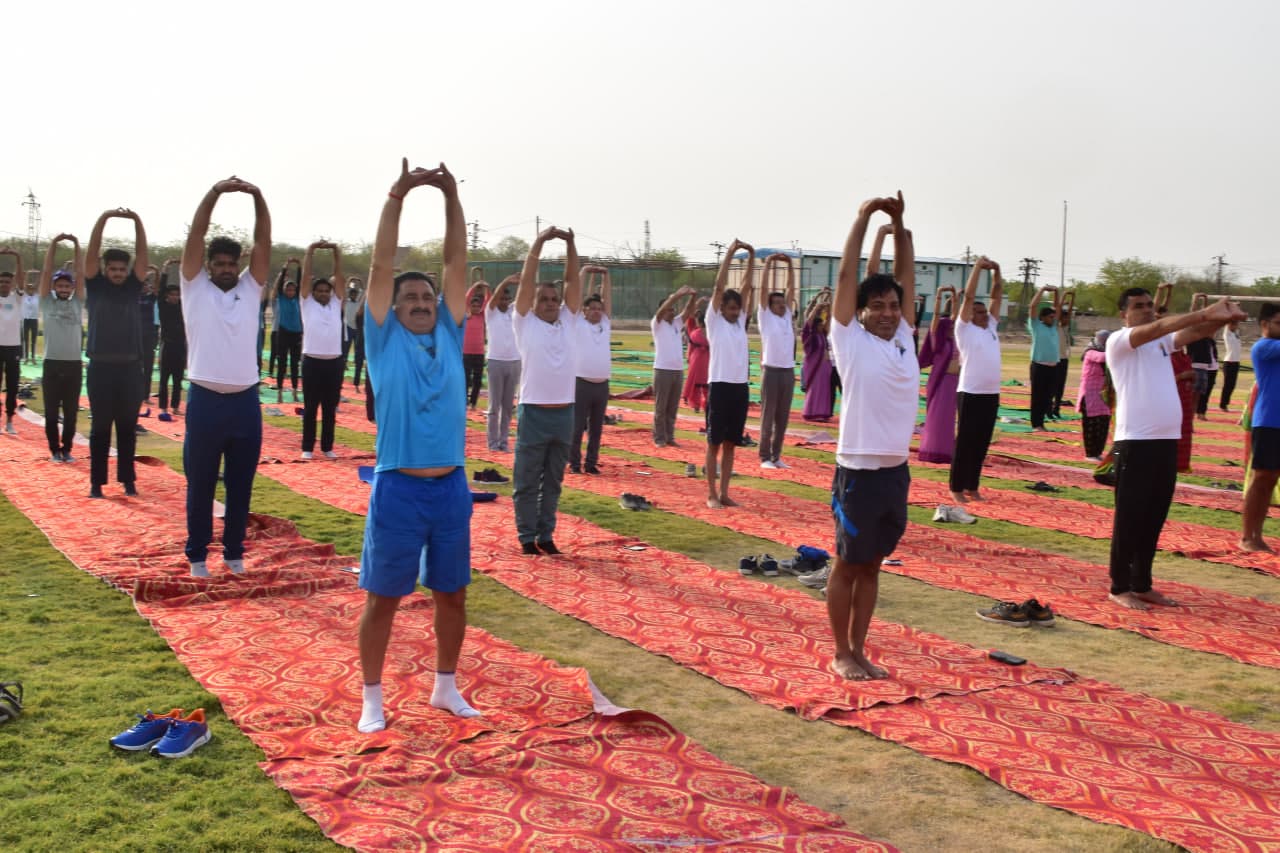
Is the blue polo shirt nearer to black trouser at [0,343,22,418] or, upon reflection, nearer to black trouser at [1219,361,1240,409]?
black trouser at [0,343,22,418]

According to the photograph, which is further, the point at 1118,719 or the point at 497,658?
the point at 497,658

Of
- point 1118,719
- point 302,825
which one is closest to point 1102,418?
point 1118,719

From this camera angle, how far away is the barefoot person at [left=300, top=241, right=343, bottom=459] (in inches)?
488

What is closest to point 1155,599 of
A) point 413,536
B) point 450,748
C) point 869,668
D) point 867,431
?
point 869,668

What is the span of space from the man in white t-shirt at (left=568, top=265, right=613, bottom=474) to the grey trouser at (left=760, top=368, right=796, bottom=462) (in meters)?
1.95

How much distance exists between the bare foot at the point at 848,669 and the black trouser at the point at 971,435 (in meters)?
5.81

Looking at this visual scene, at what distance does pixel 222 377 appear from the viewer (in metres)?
7.03

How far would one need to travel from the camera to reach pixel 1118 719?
5.15 metres

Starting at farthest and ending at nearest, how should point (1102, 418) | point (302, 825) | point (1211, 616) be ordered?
point (1102, 418)
point (1211, 616)
point (302, 825)

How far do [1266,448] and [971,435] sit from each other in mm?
2852

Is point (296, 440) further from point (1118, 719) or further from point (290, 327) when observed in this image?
point (1118, 719)

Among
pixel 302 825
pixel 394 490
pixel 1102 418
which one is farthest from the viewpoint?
pixel 1102 418

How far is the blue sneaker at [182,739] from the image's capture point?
4367 millimetres

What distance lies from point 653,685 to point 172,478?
24.9 feet
